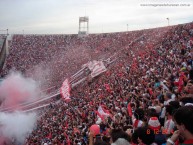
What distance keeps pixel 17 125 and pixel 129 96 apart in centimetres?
1234

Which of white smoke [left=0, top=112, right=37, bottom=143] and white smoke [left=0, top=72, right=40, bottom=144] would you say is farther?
white smoke [left=0, top=72, right=40, bottom=144]

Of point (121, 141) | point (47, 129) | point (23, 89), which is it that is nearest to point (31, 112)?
point (23, 89)

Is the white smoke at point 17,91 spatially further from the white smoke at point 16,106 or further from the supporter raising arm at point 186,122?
the supporter raising arm at point 186,122

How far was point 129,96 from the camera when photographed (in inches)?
443

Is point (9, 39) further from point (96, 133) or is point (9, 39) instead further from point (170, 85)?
point (96, 133)

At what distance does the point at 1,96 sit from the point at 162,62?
59.1 feet

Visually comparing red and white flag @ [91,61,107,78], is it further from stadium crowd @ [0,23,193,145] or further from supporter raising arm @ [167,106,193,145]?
supporter raising arm @ [167,106,193,145]

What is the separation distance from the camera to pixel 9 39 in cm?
3897

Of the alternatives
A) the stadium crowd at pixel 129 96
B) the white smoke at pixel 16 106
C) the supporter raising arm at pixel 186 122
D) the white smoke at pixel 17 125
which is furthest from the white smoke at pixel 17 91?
the supporter raising arm at pixel 186 122

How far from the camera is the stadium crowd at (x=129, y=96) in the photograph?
11.6ft

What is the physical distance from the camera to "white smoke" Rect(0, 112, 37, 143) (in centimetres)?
2042

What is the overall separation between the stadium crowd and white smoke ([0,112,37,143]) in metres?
1.57

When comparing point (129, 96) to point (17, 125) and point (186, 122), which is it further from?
point (17, 125)

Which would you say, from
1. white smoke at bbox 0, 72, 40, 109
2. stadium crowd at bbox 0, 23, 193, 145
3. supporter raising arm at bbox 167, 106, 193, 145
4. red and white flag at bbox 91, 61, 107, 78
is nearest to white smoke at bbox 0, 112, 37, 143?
stadium crowd at bbox 0, 23, 193, 145
